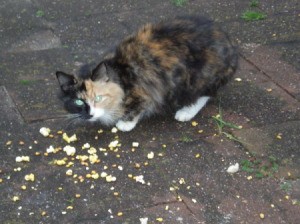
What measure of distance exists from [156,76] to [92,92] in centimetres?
56

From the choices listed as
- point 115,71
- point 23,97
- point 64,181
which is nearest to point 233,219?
point 64,181

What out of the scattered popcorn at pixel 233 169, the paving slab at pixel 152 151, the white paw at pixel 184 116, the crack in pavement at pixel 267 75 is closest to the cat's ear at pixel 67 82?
the paving slab at pixel 152 151

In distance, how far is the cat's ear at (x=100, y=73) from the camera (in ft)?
12.5

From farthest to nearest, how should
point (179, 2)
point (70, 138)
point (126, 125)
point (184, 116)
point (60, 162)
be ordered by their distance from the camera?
point (179, 2)
point (184, 116)
point (126, 125)
point (70, 138)
point (60, 162)

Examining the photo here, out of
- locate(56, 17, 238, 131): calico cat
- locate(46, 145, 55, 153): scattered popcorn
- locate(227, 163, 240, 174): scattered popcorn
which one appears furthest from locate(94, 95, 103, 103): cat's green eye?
locate(227, 163, 240, 174): scattered popcorn

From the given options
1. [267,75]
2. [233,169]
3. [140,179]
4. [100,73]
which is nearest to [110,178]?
[140,179]

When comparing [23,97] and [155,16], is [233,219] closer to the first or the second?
[23,97]

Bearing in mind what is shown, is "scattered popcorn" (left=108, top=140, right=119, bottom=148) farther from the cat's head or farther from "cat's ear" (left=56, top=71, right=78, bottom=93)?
"cat's ear" (left=56, top=71, right=78, bottom=93)

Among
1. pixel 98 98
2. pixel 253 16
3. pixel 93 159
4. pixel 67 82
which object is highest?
pixel 67 82

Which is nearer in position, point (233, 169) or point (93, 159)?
point (233, 169)

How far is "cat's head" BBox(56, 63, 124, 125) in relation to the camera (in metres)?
3.88

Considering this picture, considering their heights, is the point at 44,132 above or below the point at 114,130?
above

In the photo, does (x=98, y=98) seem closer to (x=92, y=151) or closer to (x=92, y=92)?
(x=92, y=92)

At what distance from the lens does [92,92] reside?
389cm
